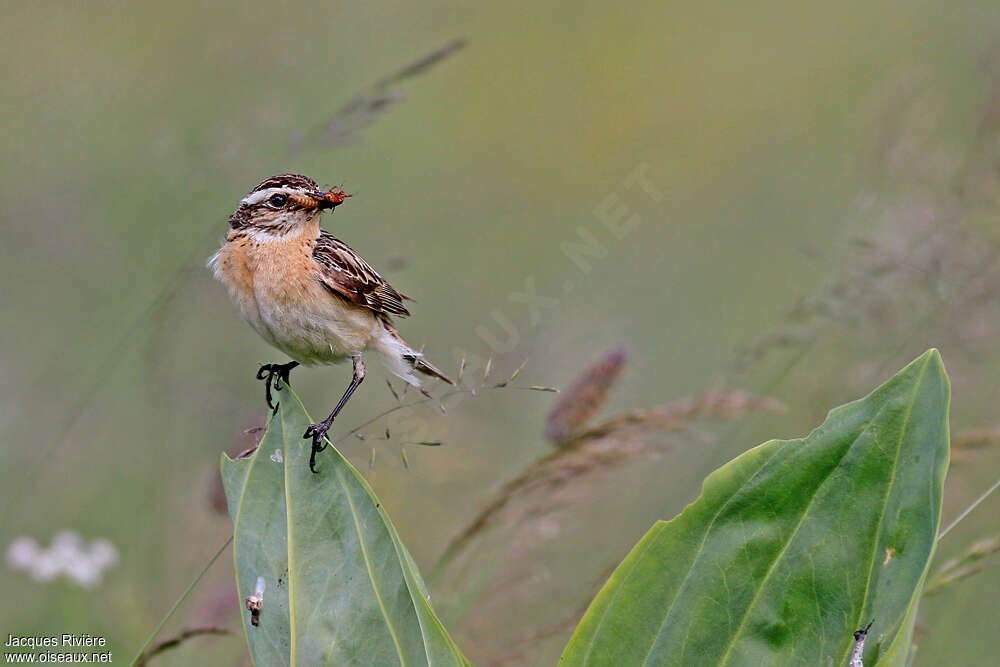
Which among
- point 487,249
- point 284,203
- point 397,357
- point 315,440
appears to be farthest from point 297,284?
point 487,249

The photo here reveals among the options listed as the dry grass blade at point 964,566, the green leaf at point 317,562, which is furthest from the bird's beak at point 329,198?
the dry grass blade at point 964,566

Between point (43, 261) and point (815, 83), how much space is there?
18.7ft

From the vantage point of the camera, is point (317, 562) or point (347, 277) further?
point (347, 277)

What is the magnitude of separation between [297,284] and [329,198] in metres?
0.35

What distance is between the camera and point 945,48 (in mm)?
7453

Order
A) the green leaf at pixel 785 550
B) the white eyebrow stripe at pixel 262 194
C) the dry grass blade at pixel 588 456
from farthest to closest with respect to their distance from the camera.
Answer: the dry grass blade at pixel 588 456 → the white eyebrow stripe at pixel 262 194 → the green leaf at pixel 785 550

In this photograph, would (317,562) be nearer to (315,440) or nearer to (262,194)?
(315,440)

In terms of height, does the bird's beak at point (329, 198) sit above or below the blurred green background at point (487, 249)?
below

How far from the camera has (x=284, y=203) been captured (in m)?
2.23

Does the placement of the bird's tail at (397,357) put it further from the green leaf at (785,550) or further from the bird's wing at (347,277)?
the green leaf at (785,550)

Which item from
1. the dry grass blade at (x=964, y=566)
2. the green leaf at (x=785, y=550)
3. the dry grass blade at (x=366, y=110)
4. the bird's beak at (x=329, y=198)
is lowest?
the dry grass blade at (x=964, y=566)

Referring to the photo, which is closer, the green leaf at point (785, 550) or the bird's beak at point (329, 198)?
the green leaf at point (785, 550)

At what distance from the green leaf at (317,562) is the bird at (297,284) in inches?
10.9

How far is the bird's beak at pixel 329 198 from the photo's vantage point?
2078mm
